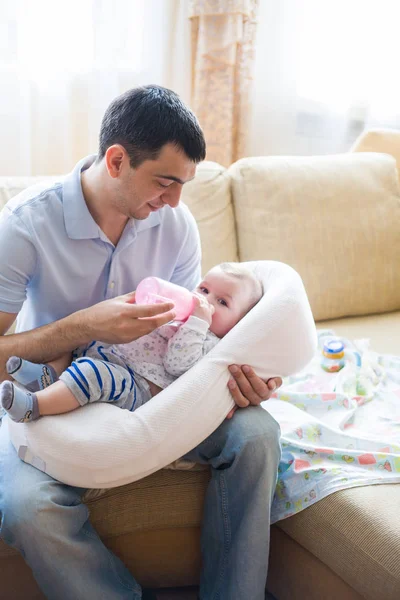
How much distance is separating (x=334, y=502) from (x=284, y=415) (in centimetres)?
31

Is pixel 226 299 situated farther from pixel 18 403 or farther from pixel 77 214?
pixel 18 403

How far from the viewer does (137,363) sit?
1542 millimetres

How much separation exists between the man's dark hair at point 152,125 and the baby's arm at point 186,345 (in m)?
0.36

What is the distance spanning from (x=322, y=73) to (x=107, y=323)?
6.66 ft

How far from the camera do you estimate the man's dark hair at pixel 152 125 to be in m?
1.46

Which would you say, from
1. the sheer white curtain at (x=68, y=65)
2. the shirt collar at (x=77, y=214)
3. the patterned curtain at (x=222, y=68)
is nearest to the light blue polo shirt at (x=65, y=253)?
the shirt collar at (x=77, y=214)

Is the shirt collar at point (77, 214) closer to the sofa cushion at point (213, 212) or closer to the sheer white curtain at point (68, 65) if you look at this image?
the sofa cushion at point (213, 212)

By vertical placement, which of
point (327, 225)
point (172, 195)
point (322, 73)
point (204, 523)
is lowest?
point (204, 523)

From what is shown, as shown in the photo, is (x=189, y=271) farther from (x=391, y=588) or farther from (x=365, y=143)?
(x=365, y=143)

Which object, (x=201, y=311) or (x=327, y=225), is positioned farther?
(x=327, y=225)

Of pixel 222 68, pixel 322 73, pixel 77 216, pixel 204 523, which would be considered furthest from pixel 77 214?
pixel 322 73

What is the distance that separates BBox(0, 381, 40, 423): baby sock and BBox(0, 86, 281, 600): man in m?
0.13

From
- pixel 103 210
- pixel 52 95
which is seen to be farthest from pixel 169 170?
pixel 52 95

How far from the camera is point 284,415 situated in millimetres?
1723
